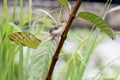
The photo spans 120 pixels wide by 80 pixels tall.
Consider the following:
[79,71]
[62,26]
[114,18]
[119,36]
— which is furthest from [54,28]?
[114,18]

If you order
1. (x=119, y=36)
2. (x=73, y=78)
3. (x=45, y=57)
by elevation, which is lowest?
(x=119, y=36)

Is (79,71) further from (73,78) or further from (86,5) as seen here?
(86,5)

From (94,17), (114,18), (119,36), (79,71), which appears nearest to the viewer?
(94,17)

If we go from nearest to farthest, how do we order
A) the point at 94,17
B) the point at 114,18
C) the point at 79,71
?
the point at 94,17
the point at 79,71
the point at 114,18

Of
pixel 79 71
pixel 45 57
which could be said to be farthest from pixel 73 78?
pixel 45 57

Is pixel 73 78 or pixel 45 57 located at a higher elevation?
pixel 45 57

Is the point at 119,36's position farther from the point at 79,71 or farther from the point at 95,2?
the point at 79,71

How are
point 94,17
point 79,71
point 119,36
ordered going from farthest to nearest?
point 119,36
point 79,71
point 94,17

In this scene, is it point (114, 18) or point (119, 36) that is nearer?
point (119, 36)

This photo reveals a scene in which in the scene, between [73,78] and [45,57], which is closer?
[45,57]
